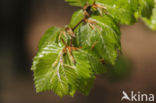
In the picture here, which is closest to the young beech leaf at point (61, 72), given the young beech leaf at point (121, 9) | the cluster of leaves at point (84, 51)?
the cluster of leaves at point (84, 51)

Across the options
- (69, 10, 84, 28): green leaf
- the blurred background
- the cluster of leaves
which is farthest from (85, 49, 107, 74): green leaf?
the blurred background

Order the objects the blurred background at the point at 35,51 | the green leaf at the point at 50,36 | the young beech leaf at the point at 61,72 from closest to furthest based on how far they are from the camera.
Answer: the young beech leaf at the point at 61,72 < the green leaf at the point at 50,36 < the blurred background at the point at 35,51

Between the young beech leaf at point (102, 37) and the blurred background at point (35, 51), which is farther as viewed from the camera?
the blurred background at point (35, 51)

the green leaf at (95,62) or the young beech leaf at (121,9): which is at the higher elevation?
the young beech leaf at (121,9)

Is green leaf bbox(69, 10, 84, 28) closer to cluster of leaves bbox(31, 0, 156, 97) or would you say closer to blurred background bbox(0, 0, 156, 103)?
cluster of leaves bbox(31, 0, 156, 97)

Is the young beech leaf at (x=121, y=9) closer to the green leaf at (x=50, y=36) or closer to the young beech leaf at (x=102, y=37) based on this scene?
the young beech leaf at (x=102, y=37)

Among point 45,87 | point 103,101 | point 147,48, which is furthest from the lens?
point 147,48

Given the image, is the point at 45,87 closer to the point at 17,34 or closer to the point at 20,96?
the point at 20,96

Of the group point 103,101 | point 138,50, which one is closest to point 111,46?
point 103,101
